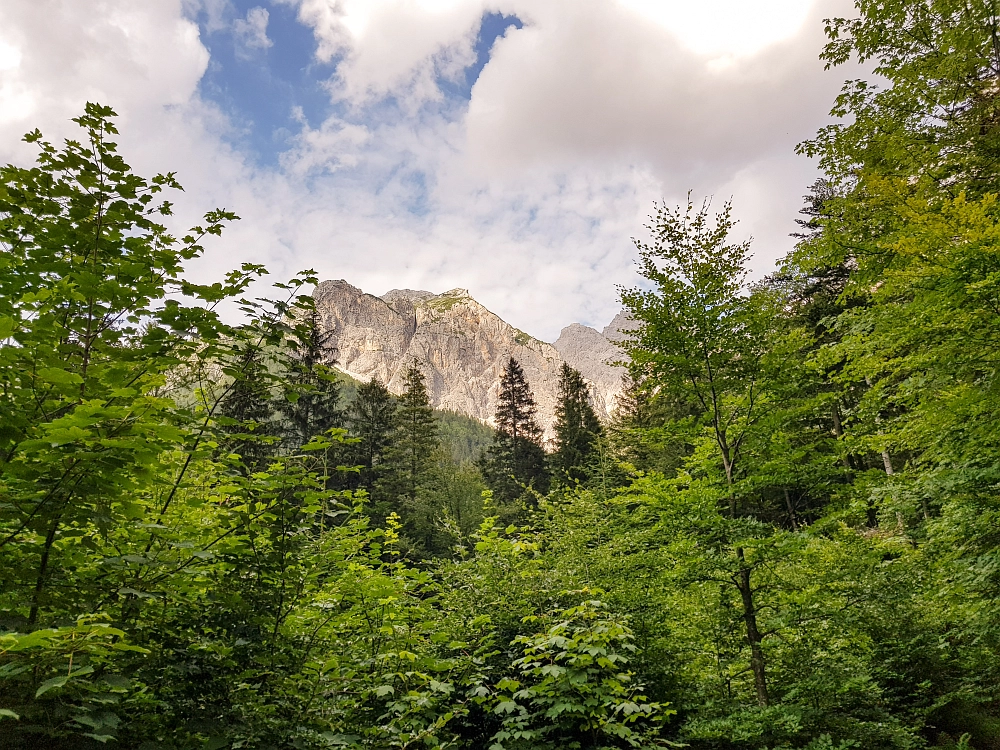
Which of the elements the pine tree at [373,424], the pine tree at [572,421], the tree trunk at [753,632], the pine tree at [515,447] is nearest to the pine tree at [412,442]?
the pine tree at [373,424]

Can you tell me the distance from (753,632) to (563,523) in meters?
4.57

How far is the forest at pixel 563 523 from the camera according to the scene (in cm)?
246

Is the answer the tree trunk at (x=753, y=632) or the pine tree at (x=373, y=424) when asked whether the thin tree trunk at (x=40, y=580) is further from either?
the pine tree at (x=373, y=424)

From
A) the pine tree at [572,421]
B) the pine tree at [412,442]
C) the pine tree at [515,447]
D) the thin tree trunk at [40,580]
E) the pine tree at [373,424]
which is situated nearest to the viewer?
the thin tree trunk at [40,580]

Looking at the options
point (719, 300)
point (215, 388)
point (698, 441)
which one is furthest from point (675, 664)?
point (215, 388)

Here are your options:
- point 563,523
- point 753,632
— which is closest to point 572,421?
point 563,523

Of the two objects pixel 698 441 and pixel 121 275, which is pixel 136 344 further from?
pixel 698 441

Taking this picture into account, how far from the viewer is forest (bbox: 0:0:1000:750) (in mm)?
2463

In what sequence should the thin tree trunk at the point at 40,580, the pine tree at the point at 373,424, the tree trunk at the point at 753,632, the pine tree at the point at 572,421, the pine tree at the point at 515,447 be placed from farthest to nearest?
the pine tree at the point at 515,447 → the pine tree at the point at 572,421 → the pine tree at the point at 373,424 → the tree trunk at the point at 753,632 → the thin tree trunk at the point at 40,580

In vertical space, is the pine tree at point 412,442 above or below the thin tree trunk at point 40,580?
above

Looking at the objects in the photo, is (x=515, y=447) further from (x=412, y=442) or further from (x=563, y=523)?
(x=563, y=523)

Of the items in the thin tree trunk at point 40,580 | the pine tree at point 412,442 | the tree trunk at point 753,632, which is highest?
the pine tree at point 412,442

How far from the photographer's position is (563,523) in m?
10.7

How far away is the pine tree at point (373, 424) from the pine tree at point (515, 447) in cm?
867
